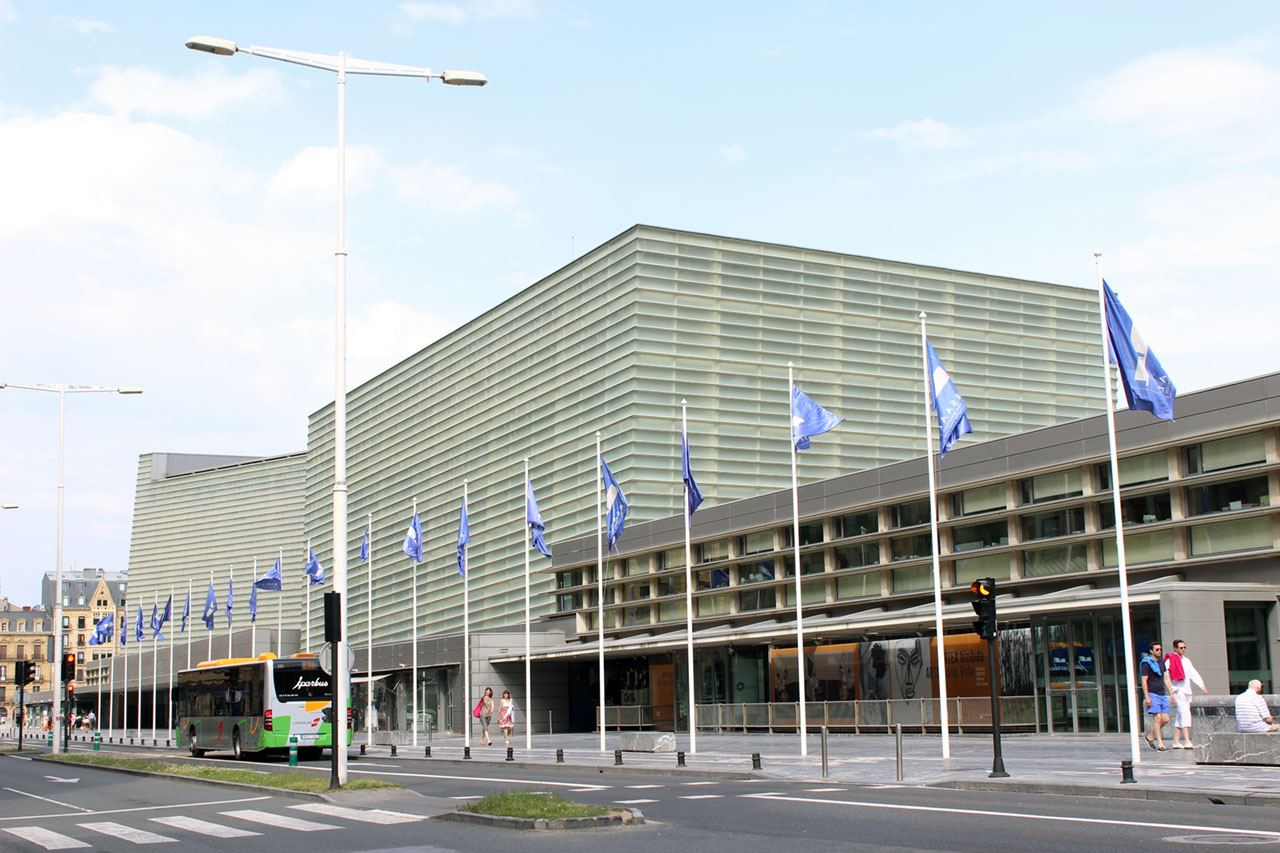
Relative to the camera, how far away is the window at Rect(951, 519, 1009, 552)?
1577 inches

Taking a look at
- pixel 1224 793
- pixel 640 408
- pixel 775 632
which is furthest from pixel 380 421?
pixel 1224 793

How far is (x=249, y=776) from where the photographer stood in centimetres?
2445

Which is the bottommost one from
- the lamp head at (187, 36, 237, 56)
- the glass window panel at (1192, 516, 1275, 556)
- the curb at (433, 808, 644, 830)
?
the curb at (433, 808, 644, 830)

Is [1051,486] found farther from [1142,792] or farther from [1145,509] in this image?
[1142,792]

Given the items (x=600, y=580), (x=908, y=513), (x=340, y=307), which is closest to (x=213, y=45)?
(x=340, y=307)

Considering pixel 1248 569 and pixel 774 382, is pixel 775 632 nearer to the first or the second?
pixel 1248 569

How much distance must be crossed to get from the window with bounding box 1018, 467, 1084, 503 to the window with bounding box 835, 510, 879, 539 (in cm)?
680

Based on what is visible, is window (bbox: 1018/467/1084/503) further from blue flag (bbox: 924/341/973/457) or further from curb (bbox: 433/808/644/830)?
curb (bbox: 433/808/644/830)

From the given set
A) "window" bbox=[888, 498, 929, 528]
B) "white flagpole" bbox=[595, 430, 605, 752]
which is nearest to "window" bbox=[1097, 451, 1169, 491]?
"window" bbox=[888, 498, 929, 528]

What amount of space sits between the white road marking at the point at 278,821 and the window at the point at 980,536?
88.9 ft

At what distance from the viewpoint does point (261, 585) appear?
173ft

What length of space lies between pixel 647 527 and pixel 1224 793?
139 ft

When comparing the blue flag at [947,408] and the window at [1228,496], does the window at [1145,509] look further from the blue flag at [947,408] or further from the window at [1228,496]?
the blue flag at [947,408]

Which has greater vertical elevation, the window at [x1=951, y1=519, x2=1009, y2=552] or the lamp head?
the lamp head
